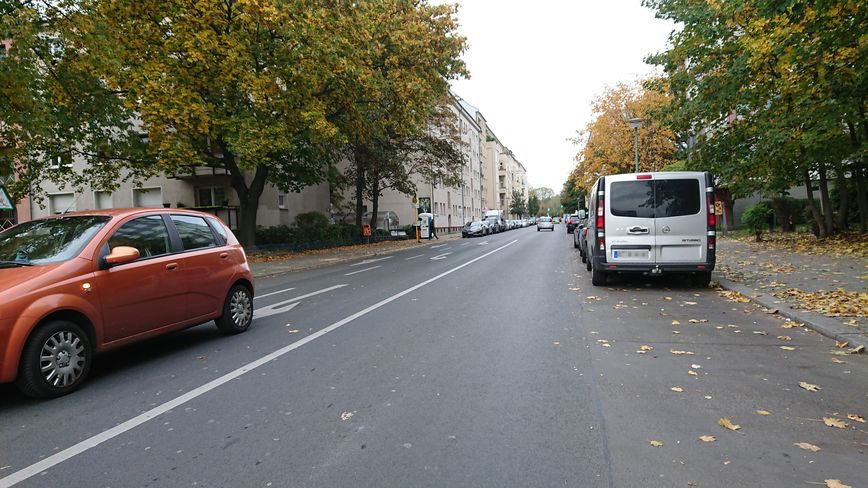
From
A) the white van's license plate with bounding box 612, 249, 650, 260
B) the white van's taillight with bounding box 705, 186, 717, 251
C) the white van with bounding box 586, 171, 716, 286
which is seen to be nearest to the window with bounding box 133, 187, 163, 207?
the white van with bounding box 586, 171, 716, 286

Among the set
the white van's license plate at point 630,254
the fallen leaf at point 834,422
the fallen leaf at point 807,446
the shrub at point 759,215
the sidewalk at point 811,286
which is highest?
the shrub at point 759,215

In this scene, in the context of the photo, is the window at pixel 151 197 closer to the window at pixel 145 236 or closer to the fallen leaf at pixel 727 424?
the window at pixel 145 236

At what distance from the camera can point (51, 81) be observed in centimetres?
1487

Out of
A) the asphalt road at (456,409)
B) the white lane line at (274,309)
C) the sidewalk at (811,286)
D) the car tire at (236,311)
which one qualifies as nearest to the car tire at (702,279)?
the sidewalk at (811,286)

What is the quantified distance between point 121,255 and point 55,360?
1040 mm

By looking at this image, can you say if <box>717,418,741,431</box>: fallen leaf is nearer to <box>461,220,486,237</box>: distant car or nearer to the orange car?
the orange car

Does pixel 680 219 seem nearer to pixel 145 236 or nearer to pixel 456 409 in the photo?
pixel 456 409

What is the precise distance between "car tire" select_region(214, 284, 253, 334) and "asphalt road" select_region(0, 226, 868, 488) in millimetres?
197

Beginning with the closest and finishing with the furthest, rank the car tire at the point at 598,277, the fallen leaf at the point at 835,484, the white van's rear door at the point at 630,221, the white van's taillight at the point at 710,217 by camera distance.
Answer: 1. the fallen leaf at the point at 835,484
2. the white van's taillight at the point at 710,217
3. the white van's rear door at the point at 630,221
4. the car tire at the point at 598,277

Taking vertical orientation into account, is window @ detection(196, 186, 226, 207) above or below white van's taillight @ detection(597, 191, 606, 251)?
above

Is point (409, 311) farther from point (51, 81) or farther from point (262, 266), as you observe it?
point (51, 81)

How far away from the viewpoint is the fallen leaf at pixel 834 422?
3566 mm

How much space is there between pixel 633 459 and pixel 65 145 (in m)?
20.5

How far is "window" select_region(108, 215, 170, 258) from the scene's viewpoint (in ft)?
17.6
